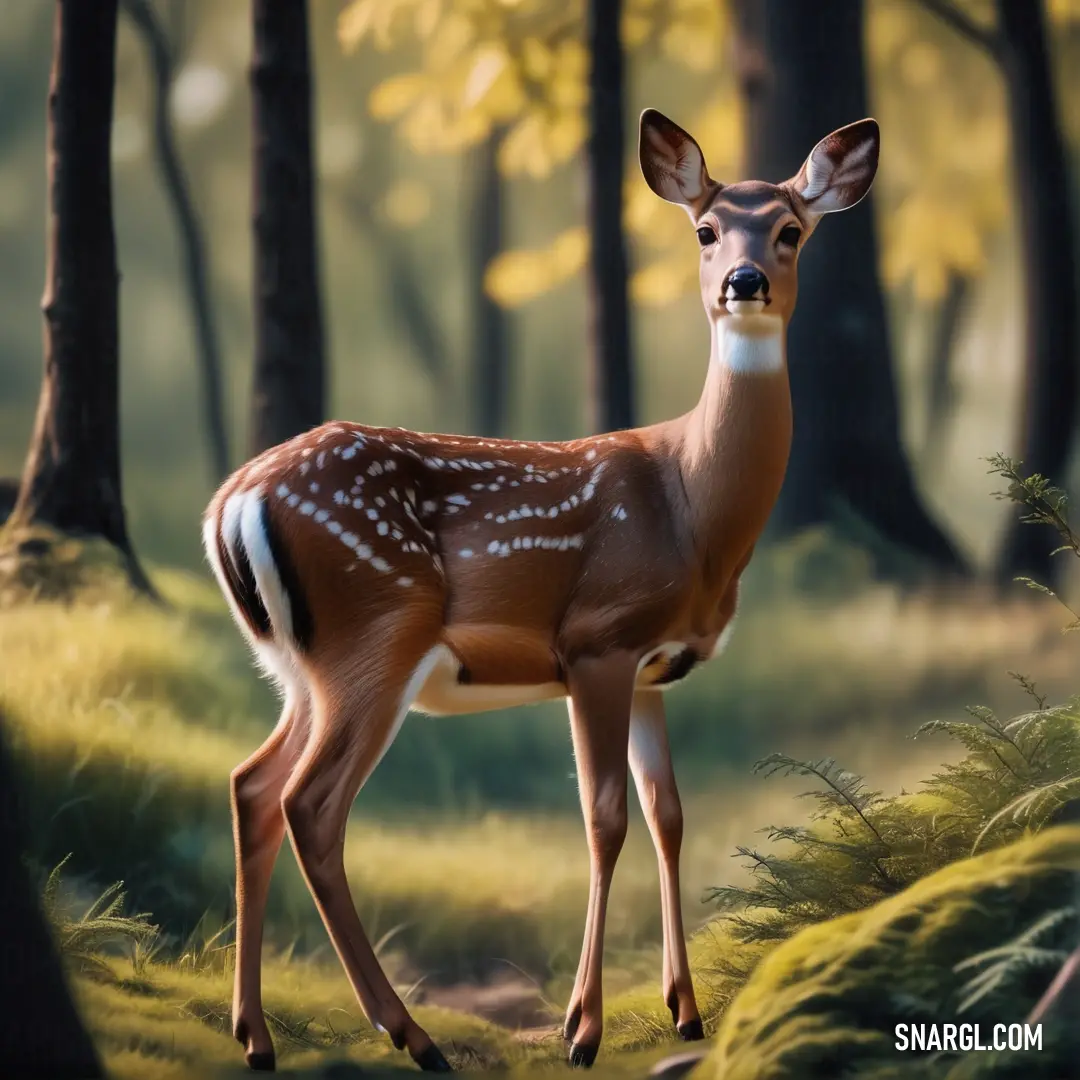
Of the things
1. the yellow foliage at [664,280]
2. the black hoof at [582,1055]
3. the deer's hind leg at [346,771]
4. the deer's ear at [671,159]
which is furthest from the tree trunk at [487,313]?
the black hoof at [582,1055]

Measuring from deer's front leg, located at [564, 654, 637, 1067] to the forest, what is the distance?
2.21 feet

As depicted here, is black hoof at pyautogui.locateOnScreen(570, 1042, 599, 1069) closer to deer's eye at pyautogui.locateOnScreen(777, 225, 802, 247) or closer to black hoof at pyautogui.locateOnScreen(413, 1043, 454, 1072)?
black hoof at pyautogui.locateOnScreen(413, 1043, 454, 1072)

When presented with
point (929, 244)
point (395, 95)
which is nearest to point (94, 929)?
point (395, 95)

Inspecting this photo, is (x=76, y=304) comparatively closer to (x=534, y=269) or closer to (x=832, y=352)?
(x=534, y=269)

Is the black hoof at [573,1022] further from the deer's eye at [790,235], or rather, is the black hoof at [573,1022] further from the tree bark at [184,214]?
the tree bark at [184,214]

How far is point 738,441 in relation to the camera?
488 cm

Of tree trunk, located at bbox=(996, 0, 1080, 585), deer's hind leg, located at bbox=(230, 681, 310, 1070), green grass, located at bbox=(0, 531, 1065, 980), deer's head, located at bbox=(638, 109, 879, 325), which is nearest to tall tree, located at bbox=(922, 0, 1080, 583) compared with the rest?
tree trunk, located at bbox=(996, 0, 1080, 585)

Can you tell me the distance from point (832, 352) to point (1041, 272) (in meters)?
0.90

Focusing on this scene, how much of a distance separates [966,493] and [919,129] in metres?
1.52

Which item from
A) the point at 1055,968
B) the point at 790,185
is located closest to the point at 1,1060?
the point at 1055,968

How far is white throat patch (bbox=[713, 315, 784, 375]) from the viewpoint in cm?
480

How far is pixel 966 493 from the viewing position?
22.0 feet

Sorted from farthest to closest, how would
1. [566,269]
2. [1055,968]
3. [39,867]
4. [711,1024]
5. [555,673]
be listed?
[566,269], [39,867], [711,1024], [555,673], [1055,968]

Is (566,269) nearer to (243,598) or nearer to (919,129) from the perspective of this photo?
(919,129)
